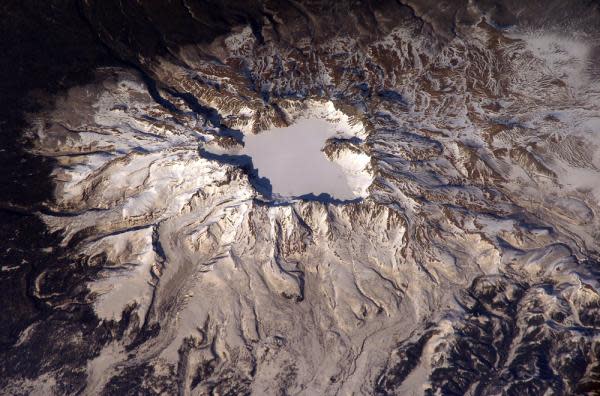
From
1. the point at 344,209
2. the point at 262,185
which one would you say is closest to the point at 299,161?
the point at 262,185

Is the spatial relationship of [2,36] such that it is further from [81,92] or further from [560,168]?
[560,168]

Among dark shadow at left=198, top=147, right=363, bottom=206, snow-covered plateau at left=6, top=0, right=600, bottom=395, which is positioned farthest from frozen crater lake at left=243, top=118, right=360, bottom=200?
dark shadow at left=198, top=147, right=363, bottom=206

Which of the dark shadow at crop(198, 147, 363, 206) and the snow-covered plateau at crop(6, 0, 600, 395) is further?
→ the dark shadow at crop(198, 147, 363, 206)

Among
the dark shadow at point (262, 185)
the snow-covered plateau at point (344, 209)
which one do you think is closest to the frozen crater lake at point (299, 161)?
the snow-covered plateau at point (344, 209)

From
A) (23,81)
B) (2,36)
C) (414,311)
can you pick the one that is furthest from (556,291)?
(2,36)

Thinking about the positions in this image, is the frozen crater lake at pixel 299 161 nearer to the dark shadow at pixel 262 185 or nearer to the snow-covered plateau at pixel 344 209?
the snow-covered plateau at pixel 344 209

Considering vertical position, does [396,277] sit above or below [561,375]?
above

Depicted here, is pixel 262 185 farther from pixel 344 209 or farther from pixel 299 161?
pixel 344 209

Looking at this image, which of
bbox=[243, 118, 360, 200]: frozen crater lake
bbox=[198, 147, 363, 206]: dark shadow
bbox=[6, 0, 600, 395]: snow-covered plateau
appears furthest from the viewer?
bbox=[243, 118, 360, 200]: frozen crater lake

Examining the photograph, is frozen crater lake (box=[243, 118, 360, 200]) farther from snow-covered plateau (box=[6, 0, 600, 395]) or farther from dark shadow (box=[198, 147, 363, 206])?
dark shadow (box=[198, 147, 363, 206])

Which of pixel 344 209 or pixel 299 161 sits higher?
pixel 299 161

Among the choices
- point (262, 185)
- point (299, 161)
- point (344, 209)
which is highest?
point (299, 161)
